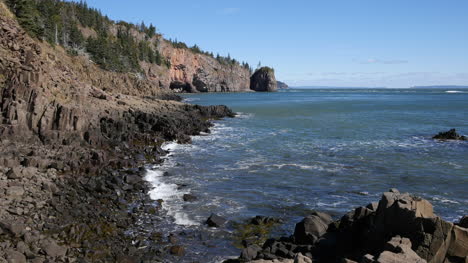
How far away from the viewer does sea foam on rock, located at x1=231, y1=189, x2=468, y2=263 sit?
11617 millimetres

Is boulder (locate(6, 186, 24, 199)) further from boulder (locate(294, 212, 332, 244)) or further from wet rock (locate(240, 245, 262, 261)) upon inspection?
boulder (locate(294, 212, 332, 244))

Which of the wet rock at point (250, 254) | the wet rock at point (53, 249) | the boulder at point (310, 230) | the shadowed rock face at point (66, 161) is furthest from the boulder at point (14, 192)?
the boulder at point (310, 230)

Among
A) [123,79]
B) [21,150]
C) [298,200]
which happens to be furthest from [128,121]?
[123,79]

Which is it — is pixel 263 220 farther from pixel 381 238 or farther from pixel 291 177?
pixel 291 177

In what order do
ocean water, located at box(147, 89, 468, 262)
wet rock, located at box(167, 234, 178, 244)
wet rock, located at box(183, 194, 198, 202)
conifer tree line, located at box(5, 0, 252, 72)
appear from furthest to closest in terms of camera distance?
conifer tree line, located at box(5, 0, 252, 72) → wet rock, located at box(183, 194, 198, 202) → ocean water, located at box(147, 89, 468, 262) → wet rock, located at box(167, 234, 178, 244)

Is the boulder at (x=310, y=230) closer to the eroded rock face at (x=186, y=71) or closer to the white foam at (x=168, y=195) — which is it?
the white foam at (x=168, y=195)

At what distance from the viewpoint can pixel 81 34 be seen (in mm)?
100688

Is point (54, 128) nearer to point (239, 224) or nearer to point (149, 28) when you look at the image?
point (239, 224)

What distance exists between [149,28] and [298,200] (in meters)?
165

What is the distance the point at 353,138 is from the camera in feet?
152

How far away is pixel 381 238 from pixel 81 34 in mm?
103186

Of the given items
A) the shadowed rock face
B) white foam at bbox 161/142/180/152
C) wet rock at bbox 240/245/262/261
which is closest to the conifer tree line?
the shadowed rock face

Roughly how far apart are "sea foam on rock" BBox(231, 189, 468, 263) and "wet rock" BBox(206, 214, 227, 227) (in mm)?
3402

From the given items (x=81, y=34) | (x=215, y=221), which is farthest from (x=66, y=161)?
(x=81, y=34)
